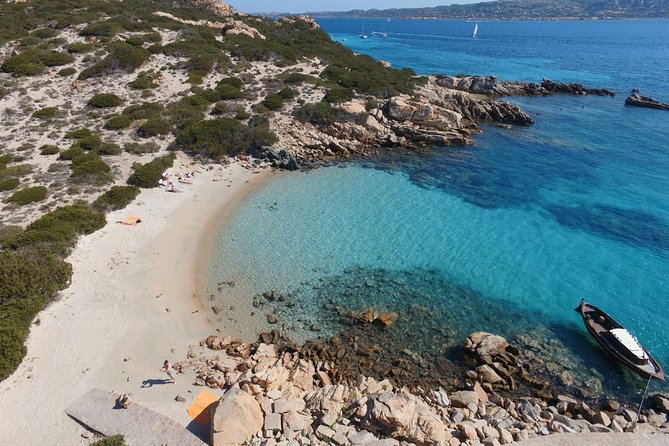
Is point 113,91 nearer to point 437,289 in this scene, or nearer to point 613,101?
point 437,289

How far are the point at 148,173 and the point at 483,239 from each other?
988 inches

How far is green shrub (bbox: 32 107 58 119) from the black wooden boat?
4584 centimetres

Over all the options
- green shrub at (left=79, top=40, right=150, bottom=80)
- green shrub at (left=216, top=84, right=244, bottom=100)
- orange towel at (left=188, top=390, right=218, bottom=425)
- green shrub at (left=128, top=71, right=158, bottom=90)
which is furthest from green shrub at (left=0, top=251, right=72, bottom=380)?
green shrub at (left=79, top=40, right=150, bottom=80)

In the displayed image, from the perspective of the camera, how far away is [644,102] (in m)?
60.3

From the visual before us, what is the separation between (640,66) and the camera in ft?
311

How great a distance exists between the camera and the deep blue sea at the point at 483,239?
64.2ft

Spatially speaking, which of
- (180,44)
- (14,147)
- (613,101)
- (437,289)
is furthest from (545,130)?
(14,147)

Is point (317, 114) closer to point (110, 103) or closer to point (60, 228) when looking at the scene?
point (110, 103)

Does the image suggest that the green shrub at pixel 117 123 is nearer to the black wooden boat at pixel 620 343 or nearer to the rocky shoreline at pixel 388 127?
the rocky shoreline at pixel 388 127

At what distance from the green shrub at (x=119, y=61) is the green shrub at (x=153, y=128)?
548 inches

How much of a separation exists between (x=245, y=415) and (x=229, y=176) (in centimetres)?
2268

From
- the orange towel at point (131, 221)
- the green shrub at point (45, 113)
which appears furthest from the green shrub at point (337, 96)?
the green shrub at point (45, 113)

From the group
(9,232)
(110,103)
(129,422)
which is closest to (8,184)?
(9,232)

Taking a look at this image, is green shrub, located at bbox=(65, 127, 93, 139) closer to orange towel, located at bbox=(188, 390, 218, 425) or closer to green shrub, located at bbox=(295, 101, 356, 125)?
green shrub, located at bbox=(295, 101, 356, 125)
